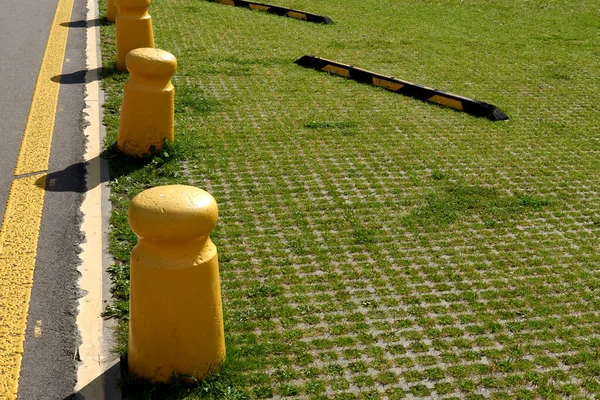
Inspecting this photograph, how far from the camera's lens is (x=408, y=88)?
377 inches

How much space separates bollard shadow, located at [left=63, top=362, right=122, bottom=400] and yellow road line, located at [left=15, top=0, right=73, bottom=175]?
321 cm

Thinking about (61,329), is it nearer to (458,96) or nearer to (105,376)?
(105,376)

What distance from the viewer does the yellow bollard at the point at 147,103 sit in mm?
6789

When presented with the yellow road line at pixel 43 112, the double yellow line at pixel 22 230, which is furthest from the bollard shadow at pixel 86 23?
the double yellow line at pixel 22 230

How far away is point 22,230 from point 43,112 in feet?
10.1

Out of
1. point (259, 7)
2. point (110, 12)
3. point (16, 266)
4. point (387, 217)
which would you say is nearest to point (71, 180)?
point (16, 266)

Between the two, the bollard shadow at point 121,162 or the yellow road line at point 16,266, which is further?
the bollard shadow at point 121,162

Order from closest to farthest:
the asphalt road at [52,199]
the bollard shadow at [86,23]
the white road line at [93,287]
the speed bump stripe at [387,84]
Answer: the white road line at [93,287] < the asphalt road at [52,199] < the speed bump stripe at [387,84] < the bollard shadow at [86,23]

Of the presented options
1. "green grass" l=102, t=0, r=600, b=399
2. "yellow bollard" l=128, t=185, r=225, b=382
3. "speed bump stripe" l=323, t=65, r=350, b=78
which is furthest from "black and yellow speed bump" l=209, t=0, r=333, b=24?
"yellow bollard" l=128, t=185, r=225, b=382

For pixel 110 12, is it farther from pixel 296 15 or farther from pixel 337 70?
pixel 337 70

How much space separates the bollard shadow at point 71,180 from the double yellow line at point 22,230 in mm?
44

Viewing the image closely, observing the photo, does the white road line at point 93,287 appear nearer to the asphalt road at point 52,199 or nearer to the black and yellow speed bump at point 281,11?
the asphalt road at point 52,199

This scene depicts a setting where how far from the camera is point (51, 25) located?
41.8ft

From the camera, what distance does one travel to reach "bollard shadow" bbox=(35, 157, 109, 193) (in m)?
6.49
